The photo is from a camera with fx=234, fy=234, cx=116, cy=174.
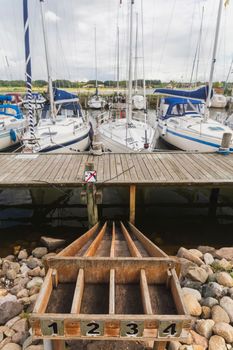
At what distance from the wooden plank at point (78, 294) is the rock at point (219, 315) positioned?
261cm

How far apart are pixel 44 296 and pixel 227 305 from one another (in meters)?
3.50

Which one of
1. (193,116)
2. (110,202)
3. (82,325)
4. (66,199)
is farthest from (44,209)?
(193,116)

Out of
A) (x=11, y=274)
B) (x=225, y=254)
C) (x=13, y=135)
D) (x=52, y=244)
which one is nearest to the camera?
(x=11, y=274)

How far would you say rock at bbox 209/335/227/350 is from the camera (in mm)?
3771

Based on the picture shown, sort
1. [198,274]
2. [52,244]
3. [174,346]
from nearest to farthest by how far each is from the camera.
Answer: [174,346] → [198,274] → [52,244]

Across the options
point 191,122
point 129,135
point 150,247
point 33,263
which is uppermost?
point 191,122

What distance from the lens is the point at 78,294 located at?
332 centimetres

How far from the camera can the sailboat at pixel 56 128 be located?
10586 mm

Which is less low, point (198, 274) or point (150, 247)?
point (150, 247)

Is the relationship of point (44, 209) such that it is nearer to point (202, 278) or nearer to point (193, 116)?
point (202, 278)

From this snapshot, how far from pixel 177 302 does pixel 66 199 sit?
8217 mm

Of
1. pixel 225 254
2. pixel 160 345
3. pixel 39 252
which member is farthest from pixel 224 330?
pixel 39 252

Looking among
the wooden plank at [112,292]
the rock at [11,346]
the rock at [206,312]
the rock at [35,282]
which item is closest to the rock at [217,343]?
the rock at [206,312]

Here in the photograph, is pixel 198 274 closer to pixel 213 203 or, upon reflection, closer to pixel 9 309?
A: pixel 9 309
